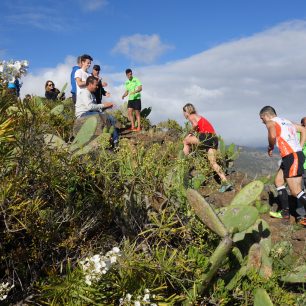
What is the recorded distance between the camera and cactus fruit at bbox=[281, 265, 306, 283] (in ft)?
12.6

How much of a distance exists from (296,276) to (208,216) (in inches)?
52.2

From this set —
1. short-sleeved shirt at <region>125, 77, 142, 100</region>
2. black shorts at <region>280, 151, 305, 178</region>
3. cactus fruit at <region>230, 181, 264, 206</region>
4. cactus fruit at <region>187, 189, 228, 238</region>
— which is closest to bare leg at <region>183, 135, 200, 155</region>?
black shorts at <region>280, 151, 305, 178</region>

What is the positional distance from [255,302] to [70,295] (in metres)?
1.49

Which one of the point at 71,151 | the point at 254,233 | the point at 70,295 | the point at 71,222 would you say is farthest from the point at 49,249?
the point at 254,233

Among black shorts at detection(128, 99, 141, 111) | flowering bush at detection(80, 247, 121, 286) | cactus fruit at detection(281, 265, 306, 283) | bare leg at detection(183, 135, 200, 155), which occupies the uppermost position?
black shorts at detection(128, 99, 141, 111)

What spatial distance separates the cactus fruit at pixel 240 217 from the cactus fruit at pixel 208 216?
313 mm

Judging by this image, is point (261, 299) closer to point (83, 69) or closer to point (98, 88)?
point (83, 69)

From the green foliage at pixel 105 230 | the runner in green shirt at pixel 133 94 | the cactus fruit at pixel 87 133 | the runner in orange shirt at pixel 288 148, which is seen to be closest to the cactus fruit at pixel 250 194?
the green foliage at pixel 105 230

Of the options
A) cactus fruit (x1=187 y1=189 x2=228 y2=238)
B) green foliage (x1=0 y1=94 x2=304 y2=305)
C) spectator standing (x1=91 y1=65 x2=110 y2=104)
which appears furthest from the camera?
spectator standing (x1=91 y1=65 x2=110 y2=104)

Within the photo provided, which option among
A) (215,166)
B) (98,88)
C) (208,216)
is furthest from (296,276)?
(98,88)

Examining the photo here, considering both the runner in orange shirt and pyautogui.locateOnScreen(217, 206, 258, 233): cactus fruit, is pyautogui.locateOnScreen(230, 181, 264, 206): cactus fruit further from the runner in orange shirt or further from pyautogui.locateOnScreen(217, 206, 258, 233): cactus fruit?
the runner in orange shirt

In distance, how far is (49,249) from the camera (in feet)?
10.2

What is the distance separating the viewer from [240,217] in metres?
3.64

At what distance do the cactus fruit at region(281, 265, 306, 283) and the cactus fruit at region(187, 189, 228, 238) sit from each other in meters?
1.13
